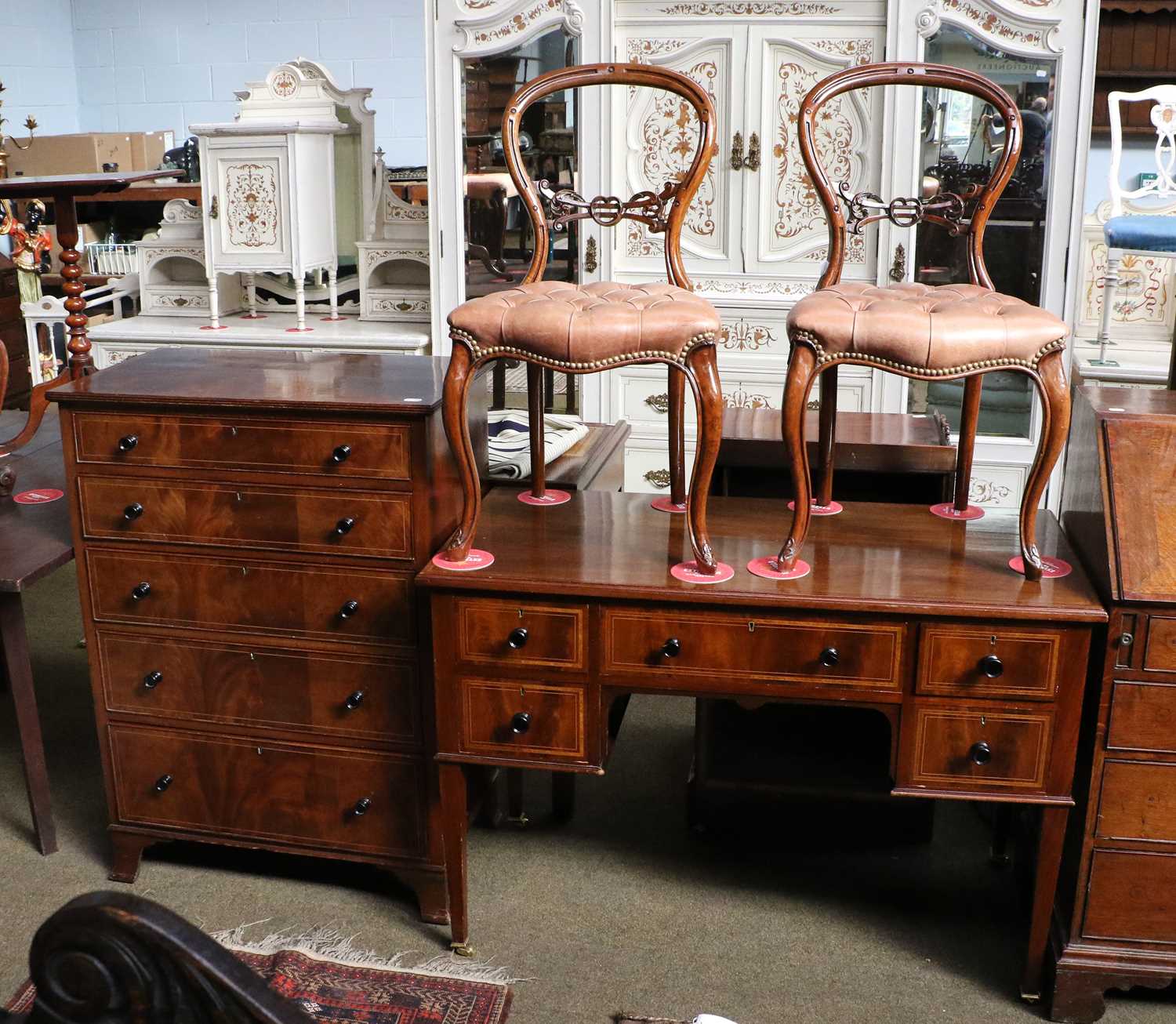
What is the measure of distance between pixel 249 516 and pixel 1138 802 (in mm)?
1485

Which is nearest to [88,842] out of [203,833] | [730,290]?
[203,833]

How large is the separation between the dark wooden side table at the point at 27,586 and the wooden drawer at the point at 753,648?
1098 mm

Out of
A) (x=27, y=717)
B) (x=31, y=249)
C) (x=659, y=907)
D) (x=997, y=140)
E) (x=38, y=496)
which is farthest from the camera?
(x=31, y=249)

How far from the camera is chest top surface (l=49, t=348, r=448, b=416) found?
6.90 feet

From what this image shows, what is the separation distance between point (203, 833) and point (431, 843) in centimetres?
44

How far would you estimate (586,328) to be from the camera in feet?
6.48

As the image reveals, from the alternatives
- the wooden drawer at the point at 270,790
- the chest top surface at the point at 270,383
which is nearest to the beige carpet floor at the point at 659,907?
the wooden drawer at the point at 270,790

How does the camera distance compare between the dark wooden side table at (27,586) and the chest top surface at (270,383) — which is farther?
the dark wooden side table at (27,586)

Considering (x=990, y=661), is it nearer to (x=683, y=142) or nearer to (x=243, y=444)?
(x=243, y=444)

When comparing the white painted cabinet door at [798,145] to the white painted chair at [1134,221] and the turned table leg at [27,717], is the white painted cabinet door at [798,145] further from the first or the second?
the turned table leg at [27,717]

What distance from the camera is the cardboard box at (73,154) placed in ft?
19.8

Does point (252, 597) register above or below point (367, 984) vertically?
above

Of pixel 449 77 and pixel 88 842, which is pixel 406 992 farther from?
pixel 449 77

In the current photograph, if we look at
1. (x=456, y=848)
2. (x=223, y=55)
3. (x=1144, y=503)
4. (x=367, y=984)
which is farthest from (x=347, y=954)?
(x=223, y=55)
